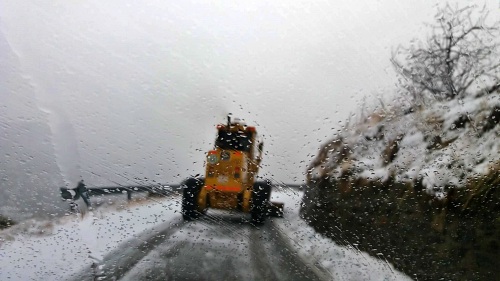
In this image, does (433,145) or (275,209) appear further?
(433,145)

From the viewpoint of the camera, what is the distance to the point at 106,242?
4.32 meters

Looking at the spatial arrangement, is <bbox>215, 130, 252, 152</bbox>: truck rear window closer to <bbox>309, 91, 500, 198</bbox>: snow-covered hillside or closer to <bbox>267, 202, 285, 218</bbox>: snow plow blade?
<bbox>267, 202, 285, 218</bbox>: snow plow blade

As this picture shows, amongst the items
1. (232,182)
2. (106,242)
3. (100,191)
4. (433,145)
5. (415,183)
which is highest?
(433,145)

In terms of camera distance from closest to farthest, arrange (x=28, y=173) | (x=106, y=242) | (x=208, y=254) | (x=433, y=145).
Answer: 1. (x=106, y=242)
2. (x=208, y=254)
3. (x=28, y=173)
4. (x=433, y=145)

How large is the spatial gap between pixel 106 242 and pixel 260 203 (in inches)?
47.4

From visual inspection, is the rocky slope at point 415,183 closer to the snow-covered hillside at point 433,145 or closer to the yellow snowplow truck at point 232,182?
the snow-covered hillside at point 433,145

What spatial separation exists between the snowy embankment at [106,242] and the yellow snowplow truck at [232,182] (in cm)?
12

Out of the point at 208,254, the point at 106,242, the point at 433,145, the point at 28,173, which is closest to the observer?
the point at 106,242

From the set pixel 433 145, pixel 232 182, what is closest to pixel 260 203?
pixel 232 182

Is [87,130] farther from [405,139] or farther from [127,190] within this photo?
[405,139]

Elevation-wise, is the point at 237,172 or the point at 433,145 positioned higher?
the point at 433,145

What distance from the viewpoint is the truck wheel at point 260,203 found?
4520 mm

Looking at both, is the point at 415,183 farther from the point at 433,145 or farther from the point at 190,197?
the point at 190,197

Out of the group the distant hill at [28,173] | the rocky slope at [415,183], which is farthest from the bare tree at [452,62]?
the distant hill at [28,173]
